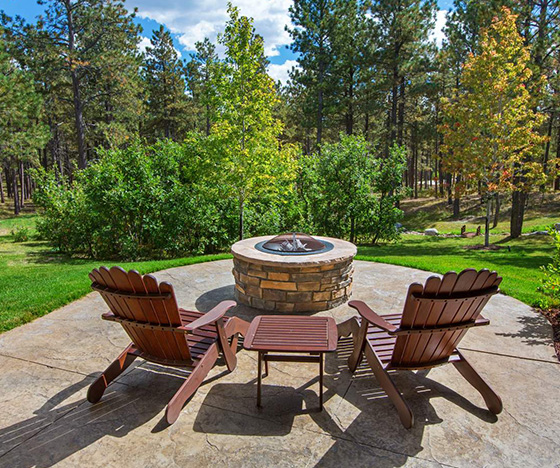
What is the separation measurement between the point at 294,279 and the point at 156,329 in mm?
2076

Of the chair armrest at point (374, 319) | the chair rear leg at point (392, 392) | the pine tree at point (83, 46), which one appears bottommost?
the chair rear leg at point (392, 392)

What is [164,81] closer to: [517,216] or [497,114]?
[497,114]

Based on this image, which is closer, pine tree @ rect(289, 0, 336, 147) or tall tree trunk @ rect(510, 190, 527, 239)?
tall tree trunk @ rect(510, 190, 527, 239)

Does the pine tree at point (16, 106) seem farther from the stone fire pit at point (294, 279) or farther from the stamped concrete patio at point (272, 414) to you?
the stone fire pit at point (294, 279)

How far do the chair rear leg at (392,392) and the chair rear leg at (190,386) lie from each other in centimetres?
122

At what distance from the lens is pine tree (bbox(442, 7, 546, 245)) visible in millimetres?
9883

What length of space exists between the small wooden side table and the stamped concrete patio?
26 cm

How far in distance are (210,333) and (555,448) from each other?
2.51 m

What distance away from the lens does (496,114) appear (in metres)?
10.4

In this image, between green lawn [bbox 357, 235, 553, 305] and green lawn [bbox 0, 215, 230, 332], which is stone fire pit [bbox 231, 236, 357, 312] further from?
green lawn [bbox 357, 235, 553, 305]

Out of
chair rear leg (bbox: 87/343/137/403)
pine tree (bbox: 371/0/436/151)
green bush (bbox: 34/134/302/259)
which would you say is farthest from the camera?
pine tree (bbox: 371/0/436/151)

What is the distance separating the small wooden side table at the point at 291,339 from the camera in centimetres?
250

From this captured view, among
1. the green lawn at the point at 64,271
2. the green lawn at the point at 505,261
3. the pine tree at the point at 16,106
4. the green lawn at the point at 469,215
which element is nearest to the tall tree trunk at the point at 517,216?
the green lawn at the point at 505,261

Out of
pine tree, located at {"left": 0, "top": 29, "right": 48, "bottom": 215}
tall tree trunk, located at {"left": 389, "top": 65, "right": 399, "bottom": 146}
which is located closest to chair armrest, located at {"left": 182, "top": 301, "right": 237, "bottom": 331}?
pine tree, located at {"left": 0, "top": 29, "right": 48, "bottom": 215}
